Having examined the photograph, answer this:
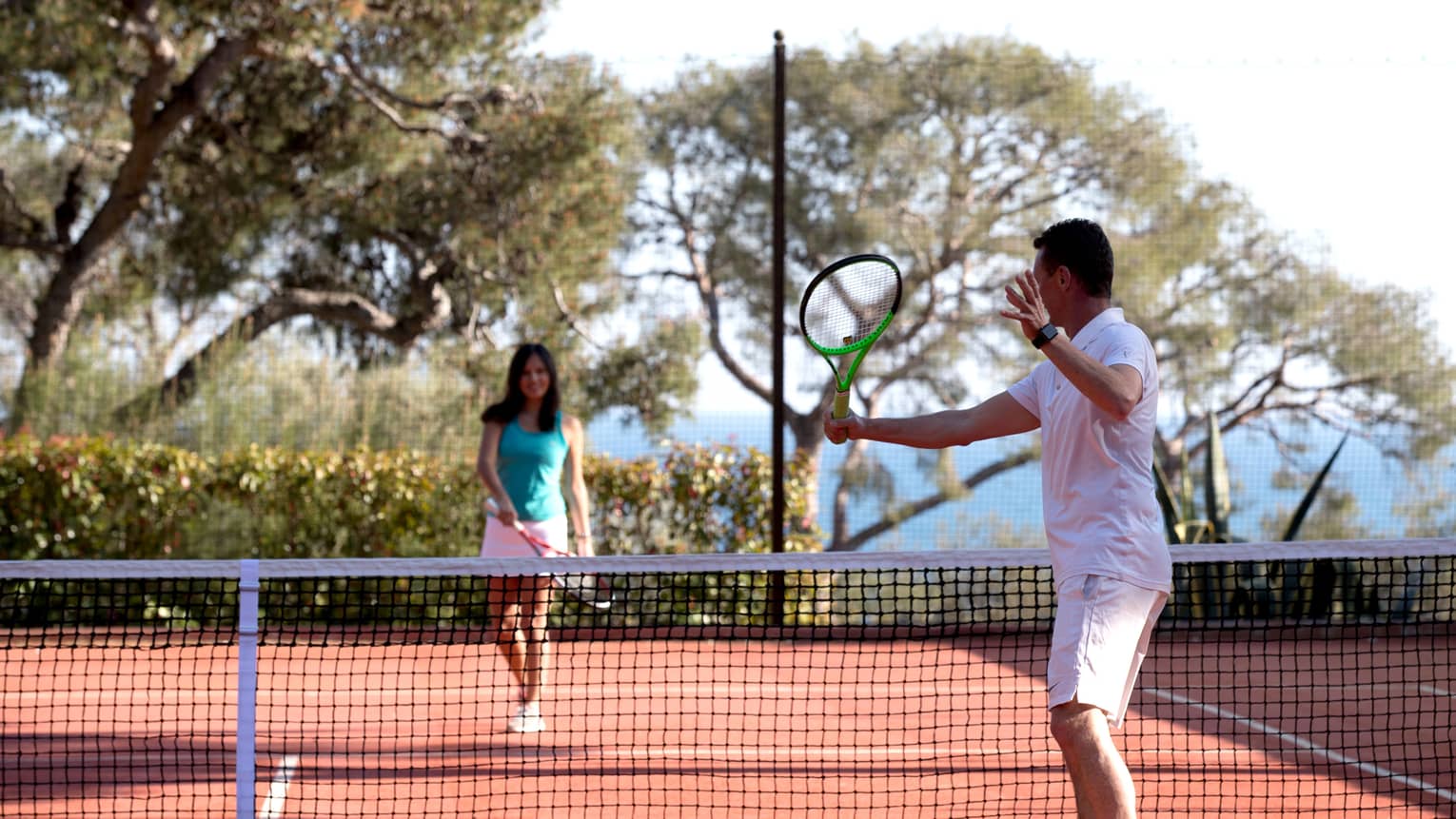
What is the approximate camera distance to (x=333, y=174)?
1263 cm

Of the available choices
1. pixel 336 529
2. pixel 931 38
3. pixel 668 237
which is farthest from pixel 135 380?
pixel 931 38

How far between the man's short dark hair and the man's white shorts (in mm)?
657

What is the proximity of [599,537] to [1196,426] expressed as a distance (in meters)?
4.99

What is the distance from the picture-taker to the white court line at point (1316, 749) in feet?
15.5

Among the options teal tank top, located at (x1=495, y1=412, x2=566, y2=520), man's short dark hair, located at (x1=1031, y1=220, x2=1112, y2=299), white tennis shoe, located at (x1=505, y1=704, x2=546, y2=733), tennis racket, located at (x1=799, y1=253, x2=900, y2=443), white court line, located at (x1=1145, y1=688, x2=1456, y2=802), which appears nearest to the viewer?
man's short dark hair, located at (x1=1031, y1=220, x2=1112, y2=299)

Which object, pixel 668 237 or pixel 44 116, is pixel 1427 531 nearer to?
pixel 668 237

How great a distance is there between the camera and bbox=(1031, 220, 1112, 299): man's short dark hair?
3.15 meters

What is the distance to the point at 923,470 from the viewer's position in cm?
1202

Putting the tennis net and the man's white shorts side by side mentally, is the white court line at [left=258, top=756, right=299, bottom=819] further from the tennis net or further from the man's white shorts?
the man's white shorts

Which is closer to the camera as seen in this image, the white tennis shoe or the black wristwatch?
the black wristwatch

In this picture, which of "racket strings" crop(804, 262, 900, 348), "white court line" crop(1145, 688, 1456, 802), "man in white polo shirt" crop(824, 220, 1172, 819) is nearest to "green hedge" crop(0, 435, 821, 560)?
"white court line" crop(1145, 688, 1456, 802)

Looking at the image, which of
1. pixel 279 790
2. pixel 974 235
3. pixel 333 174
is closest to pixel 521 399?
pixel 279 790

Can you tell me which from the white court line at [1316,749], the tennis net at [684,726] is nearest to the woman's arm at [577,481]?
the tennis net at [684,726]

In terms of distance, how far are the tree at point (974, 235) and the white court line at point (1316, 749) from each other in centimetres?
419
